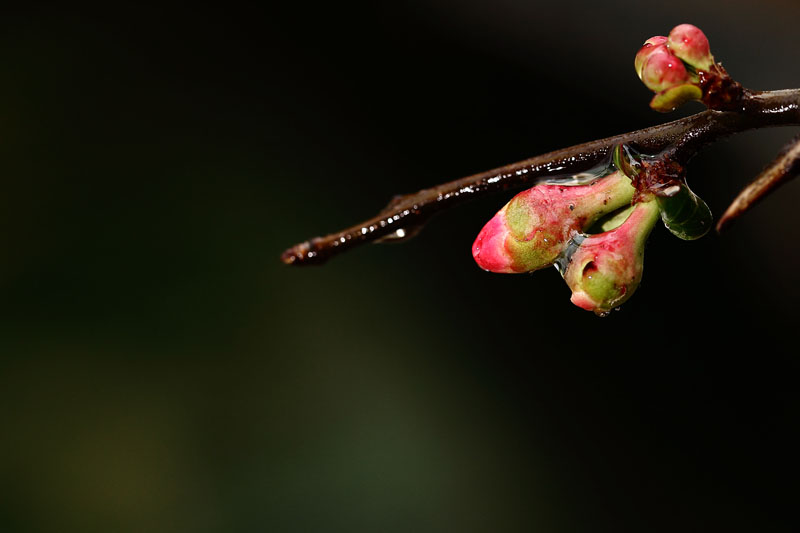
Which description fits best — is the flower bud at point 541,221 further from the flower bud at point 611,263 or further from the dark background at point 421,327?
the dark background at point 421,327

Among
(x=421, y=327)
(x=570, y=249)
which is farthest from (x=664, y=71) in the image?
(x=421, y=327)

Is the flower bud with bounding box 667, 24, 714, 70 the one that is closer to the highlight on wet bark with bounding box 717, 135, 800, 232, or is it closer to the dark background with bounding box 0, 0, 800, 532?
the highlight on wet bark with bounding box 717, 135, 800, 232

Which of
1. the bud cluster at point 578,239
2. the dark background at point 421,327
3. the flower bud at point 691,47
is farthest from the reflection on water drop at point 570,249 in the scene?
the dark background at point 421,327

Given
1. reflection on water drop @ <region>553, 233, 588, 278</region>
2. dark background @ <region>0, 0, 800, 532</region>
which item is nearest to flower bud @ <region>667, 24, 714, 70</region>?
reflection on water drop @ <region>553, 233, 588, 278</region>

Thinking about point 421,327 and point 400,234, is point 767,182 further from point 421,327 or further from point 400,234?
point 421,327

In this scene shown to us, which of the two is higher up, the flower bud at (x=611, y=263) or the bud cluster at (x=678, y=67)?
the bud cluster at (x=678, y=67)

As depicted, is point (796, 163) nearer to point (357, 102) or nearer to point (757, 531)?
point (357, 102)
